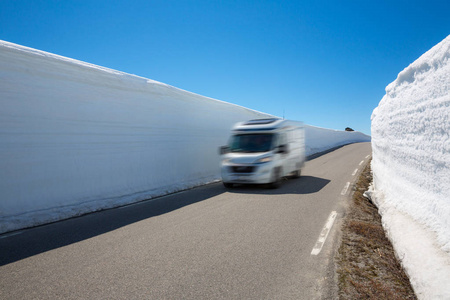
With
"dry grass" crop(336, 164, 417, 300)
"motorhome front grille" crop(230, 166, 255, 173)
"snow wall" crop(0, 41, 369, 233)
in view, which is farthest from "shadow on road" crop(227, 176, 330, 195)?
"dry grass" crop(336, 164, 417, 300)

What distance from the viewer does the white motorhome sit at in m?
8.93

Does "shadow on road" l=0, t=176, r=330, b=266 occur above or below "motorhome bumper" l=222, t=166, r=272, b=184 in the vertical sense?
below

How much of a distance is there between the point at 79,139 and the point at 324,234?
243 inches

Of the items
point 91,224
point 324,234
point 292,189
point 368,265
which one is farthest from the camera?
point 292,189

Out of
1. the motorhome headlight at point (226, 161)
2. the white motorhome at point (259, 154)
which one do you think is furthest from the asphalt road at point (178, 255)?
the motorhome headlight at point (226, 161)

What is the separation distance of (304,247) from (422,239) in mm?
1457

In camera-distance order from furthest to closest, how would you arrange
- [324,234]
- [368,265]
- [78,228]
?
[78,228] → [324,234] → [368,265]

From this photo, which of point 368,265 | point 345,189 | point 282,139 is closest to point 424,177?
point 368,265

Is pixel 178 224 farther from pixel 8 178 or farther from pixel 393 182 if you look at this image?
pixel 393 182

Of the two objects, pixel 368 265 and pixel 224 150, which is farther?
pixel 224 150

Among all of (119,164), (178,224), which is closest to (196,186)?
(119,164)

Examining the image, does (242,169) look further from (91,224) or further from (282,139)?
(91,224)

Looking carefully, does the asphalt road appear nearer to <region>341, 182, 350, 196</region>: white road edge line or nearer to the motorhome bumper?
<region>341, 182, 350, 196</region>: white road edge line

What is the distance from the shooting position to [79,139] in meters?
7.26
